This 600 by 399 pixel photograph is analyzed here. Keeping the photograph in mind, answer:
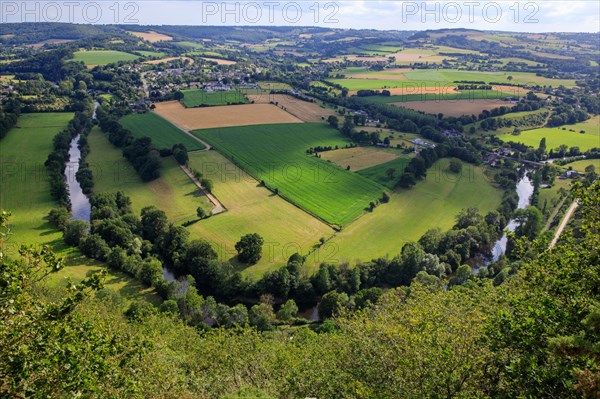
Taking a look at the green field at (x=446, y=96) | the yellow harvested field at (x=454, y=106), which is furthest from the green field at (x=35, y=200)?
the yellow harvested field at (x=454, y=106)

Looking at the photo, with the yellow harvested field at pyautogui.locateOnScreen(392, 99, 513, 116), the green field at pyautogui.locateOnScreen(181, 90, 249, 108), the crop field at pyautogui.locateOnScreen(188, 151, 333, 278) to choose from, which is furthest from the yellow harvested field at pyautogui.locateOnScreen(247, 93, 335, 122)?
the crop field at pyautogui.locateOnScreen(188, 151, 333, 278)

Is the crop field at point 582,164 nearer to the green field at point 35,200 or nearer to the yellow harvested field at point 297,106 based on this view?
the yellow harvested field at point 297,106

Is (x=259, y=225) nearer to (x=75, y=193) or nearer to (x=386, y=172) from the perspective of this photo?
(x=386, y=172)

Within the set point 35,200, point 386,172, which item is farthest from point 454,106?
point 35,200

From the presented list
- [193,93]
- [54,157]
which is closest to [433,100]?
[193,93]

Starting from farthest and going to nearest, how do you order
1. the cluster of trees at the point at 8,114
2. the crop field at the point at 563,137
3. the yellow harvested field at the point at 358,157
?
the crop field at the point at 563,137
the cluster of trees at the point at 8,114
the yellow harvested field at the point at 358,157
